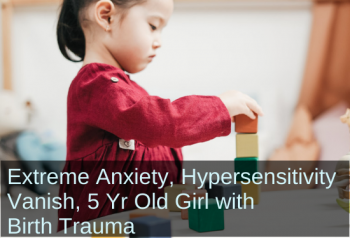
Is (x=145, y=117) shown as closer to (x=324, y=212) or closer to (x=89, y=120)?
(x=89, y=120)

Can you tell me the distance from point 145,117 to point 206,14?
4.65ft

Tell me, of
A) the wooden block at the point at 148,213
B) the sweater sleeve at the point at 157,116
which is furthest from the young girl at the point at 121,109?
the wooden block at the point at 148,213

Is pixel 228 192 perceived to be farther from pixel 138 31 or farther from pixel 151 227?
pixel 138 31

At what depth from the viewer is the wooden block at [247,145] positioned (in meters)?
0.51

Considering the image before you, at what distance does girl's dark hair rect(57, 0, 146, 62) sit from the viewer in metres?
0.63

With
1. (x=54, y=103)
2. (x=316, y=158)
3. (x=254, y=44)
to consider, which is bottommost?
(x=316, y=158)

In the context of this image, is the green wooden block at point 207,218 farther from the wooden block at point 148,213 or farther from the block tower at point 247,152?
the block tower at point 247,152

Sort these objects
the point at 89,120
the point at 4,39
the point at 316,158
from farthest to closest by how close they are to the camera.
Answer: the point at 4,39
the point at 316,158
the point at 89,120

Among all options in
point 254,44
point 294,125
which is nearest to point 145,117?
point 294,125

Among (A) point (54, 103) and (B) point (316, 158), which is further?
(A) point (54, 103)

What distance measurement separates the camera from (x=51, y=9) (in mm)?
1763

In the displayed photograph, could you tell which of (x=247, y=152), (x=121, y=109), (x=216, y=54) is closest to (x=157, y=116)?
(x=121, y=109)

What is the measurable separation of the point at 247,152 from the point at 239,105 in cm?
7

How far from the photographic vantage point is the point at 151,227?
309 millimetres
